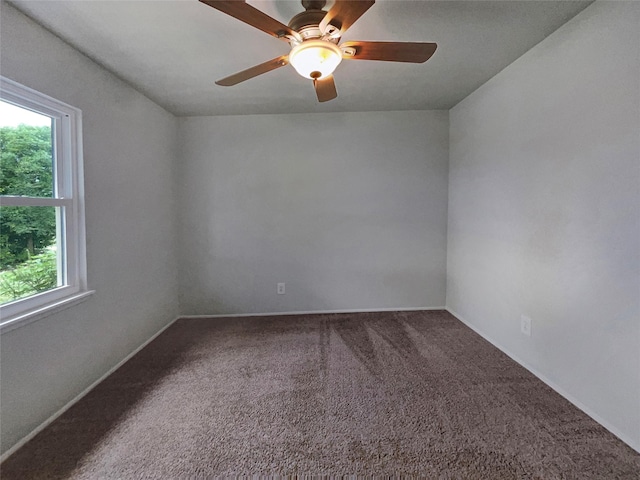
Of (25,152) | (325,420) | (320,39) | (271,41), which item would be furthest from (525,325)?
(25,152)

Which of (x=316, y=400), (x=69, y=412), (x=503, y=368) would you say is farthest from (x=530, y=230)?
(x=69, y=412)

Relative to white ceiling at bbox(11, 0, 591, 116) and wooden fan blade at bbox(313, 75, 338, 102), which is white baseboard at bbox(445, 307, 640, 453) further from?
wooden fan blade at bbox(313, 75, 338, 102)

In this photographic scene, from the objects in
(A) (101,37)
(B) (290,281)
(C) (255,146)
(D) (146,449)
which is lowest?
(D) (146,449)

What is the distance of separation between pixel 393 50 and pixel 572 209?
55.2 inches

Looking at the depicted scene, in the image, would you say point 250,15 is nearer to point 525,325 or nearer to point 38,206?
point 38,206

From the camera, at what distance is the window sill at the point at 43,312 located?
137cm

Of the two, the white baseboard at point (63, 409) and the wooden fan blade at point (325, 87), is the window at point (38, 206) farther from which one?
the wooden fan blade at point (325, 87)

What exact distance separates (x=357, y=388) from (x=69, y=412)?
1.75 meters

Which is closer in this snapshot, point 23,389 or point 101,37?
point 23,389

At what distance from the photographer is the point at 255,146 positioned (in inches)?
120

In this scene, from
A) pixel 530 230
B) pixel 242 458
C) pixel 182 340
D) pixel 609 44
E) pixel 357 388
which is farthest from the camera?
pixel 182 340

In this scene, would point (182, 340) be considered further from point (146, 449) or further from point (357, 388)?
point (357, 388)

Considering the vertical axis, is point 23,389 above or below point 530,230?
below

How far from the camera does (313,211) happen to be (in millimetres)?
3121
